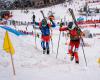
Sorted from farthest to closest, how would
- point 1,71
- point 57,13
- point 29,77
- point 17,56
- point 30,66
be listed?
point 57,13 → point 17,56 → point 30,66 → point 1,71 → point 29,77

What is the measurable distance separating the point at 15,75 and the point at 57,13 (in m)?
59.0

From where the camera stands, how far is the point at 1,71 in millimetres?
9531

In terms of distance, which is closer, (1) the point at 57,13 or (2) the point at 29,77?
(2) the point at 29,77

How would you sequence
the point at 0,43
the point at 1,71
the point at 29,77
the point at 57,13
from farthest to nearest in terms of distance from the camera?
the point at 57,13, the point at 0,43, the point at 1,71, the point at 29,77

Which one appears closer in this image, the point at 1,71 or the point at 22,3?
the point at 1,71

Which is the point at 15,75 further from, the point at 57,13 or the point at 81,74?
the point at 57,13

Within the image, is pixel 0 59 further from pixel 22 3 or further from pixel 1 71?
pixel 22 3

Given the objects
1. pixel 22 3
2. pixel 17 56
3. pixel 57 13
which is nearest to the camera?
pixel 17 56

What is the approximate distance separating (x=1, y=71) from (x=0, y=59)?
4.94ft

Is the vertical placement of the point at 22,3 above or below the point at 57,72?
below

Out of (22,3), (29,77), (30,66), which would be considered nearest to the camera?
(29,77)

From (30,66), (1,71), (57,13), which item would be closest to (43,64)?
(30,66)

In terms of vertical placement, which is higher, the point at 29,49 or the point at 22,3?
the point at 29,49

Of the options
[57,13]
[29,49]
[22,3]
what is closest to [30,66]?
[29,49]
